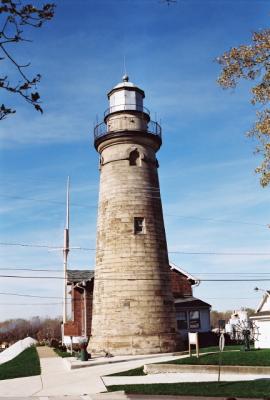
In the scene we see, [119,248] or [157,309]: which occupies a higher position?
[119,248]

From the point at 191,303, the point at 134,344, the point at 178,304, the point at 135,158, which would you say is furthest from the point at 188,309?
the point at 135,158

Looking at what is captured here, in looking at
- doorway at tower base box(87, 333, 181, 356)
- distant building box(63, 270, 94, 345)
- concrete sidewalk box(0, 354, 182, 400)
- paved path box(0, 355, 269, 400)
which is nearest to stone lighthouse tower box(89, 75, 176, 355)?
doorway at tower base box(87, 333, 181, 356)

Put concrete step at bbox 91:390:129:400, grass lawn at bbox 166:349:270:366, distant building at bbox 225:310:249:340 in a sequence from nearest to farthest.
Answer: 1. concrete step at bbox 91:390:129:400
2. grass lawn at bbox 166:349:270:366
3. distant building at bbox 225:310:249:340

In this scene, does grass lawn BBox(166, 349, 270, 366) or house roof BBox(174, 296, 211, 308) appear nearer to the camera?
grass lawn BBox(166, 349, 270, 366)

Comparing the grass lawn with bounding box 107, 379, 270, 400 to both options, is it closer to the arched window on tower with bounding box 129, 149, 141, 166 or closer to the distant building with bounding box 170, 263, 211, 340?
the arched window on tower with bounding box 129, 149, 141, 166

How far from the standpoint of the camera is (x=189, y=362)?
61.1 ft

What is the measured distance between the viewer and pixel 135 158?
25.7 metres

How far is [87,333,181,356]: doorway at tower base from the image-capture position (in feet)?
74.3

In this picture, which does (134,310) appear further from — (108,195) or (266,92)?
(266,92)

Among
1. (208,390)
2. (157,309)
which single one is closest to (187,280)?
(157,309)

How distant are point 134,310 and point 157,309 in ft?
4.05

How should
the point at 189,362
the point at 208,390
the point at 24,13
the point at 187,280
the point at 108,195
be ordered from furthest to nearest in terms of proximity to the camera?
the point at 187,280 → the point at 108,195 → the point at 189,362 → the point at 208,390 → the point at 24,13

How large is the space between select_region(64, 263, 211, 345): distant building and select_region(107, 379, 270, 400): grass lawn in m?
17.0

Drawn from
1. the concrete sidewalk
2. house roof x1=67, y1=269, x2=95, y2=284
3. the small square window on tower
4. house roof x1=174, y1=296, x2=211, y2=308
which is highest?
the small square window on tower
